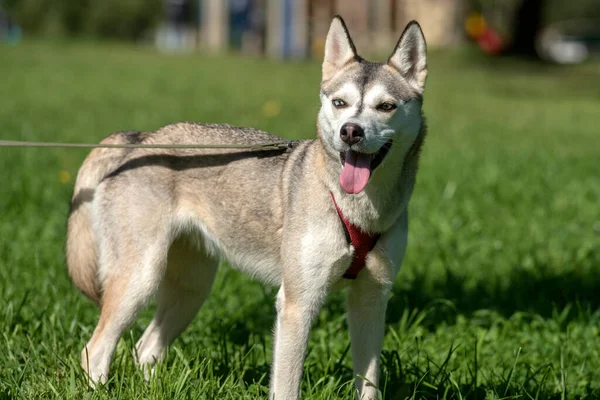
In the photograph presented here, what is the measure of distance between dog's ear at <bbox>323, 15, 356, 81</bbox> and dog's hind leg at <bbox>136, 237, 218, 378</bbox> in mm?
1267

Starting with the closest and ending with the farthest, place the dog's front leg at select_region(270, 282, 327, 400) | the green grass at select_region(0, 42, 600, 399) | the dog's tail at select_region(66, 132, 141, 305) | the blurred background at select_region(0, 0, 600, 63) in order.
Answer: the dog's front leg at select_region(270, 282, 327, 400) < the green grass at select_region(0, 42, 600, 399) < the dog's tail at select_region(66, 132, 141, 305) < the blurred background at select_region(0, 0, 600, 63)

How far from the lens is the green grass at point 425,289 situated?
410 centimetres

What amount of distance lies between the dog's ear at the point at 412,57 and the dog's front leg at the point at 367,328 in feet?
3.13

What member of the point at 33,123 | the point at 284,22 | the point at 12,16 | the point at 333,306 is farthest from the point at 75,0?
the point at 333,306

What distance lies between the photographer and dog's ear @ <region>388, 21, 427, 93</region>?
393 centimetres

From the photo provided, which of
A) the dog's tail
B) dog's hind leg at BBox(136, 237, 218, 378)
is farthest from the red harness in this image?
the dog's tail

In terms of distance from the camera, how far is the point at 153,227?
13.6ft

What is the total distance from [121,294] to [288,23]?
30.6 metres

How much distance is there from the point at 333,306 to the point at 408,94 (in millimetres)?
2109

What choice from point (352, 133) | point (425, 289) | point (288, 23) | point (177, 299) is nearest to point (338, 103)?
point (352, 133)

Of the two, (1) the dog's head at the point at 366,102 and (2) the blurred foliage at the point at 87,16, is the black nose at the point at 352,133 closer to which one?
(1) the dog's head at the point at 366,102

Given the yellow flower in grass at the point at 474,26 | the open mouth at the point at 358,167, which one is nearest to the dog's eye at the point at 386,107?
the open mouth at the point at 358,167

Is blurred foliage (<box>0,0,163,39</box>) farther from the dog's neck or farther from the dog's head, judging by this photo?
the dog's neck

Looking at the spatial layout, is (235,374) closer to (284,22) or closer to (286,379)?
(286,379)
